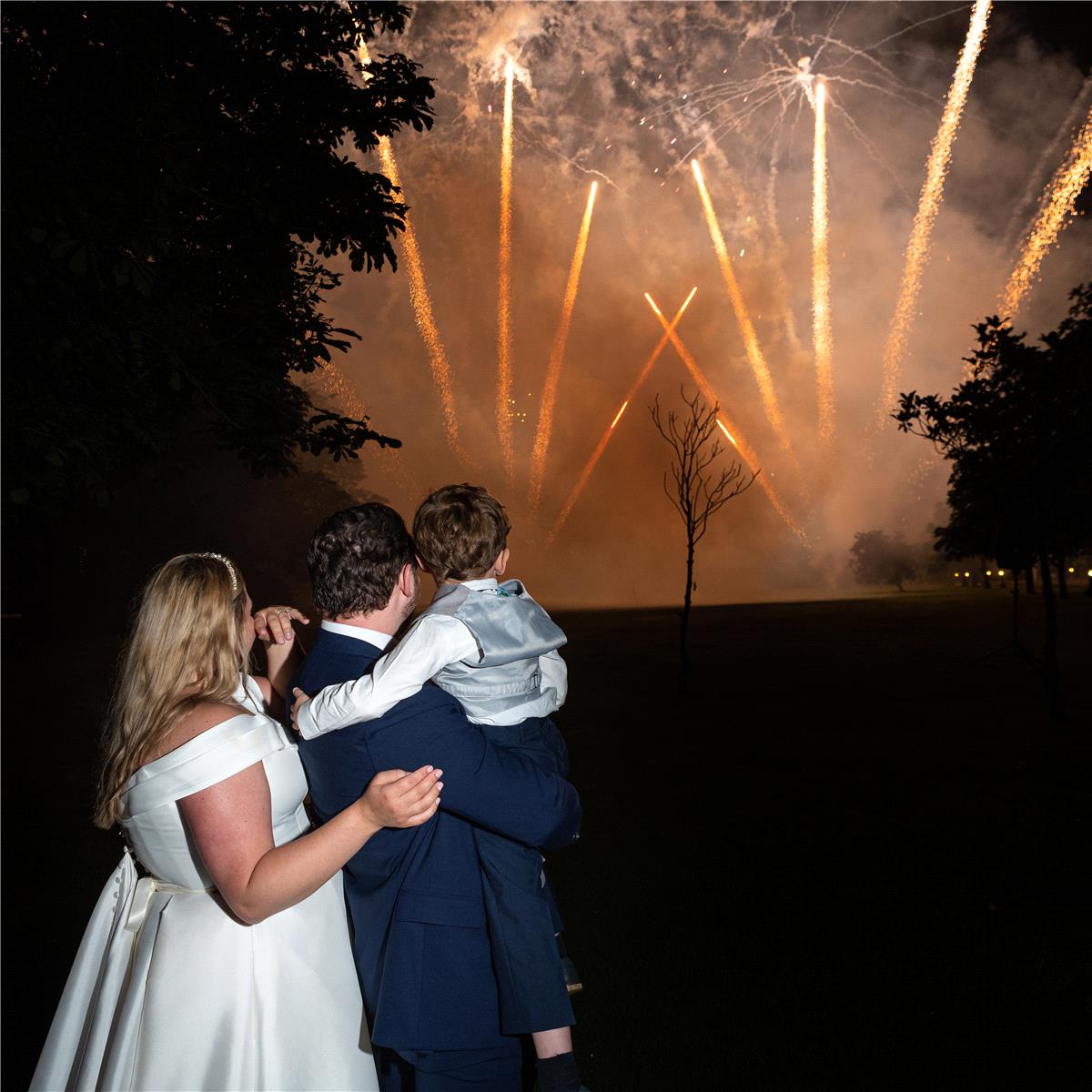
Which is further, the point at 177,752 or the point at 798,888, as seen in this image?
the point at 798,888

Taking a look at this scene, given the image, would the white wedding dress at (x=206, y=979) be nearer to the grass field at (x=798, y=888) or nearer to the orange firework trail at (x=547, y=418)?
the grass field at (x=798, y=888)

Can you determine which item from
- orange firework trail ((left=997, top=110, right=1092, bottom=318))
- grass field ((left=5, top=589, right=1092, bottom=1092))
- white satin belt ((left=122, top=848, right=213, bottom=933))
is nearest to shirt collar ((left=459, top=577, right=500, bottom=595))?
white satin belt ((left=122, top=848, right=213, bottom=933))

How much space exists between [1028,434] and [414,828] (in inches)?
579

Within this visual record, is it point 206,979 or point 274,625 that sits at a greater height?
point 274,625

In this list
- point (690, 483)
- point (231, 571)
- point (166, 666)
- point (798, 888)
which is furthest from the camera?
point (690, 483)

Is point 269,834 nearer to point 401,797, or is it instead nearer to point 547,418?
point 401,797

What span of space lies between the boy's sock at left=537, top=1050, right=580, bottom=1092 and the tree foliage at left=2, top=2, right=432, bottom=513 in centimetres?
584

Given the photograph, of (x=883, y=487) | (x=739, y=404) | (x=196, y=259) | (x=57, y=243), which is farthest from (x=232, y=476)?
(x=883, y=487)

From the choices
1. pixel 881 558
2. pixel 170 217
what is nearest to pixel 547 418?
pixel 881 558

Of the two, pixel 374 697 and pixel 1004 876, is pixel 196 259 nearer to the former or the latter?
pixel 374 697

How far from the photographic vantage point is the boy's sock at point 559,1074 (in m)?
2.97

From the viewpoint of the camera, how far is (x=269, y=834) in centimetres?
258

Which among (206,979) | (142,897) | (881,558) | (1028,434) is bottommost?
(206,979)

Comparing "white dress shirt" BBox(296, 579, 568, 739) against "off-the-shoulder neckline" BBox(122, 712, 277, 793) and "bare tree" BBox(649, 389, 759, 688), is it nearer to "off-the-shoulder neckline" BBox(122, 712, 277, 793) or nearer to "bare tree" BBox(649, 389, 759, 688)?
"off-the-shoulder neckline" BBox(122, 712, 277, 793)
